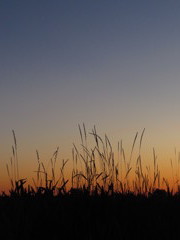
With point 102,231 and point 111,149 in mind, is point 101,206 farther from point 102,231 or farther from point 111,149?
point 111,149

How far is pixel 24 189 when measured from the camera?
16.5ft

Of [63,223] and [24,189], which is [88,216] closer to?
[63,223]

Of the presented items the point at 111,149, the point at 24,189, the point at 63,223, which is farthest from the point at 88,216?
the point at 111,149

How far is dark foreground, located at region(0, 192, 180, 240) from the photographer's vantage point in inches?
141

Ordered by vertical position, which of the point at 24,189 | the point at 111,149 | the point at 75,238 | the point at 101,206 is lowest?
the point at 75,238

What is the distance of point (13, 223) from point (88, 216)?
698mm

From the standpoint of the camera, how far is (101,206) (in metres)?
4.26

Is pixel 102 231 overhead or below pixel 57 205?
below

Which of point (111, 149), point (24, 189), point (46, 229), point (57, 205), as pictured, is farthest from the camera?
point (111, 149)

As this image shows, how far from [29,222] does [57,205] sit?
46 cm

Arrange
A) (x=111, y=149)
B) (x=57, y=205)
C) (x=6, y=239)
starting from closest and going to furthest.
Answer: (x=6, y=239), (x=57, y=205), (x=111, y=149)

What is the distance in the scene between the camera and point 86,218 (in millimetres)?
3859

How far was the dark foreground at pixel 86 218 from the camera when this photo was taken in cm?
359

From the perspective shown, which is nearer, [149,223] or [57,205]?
[149,223]
